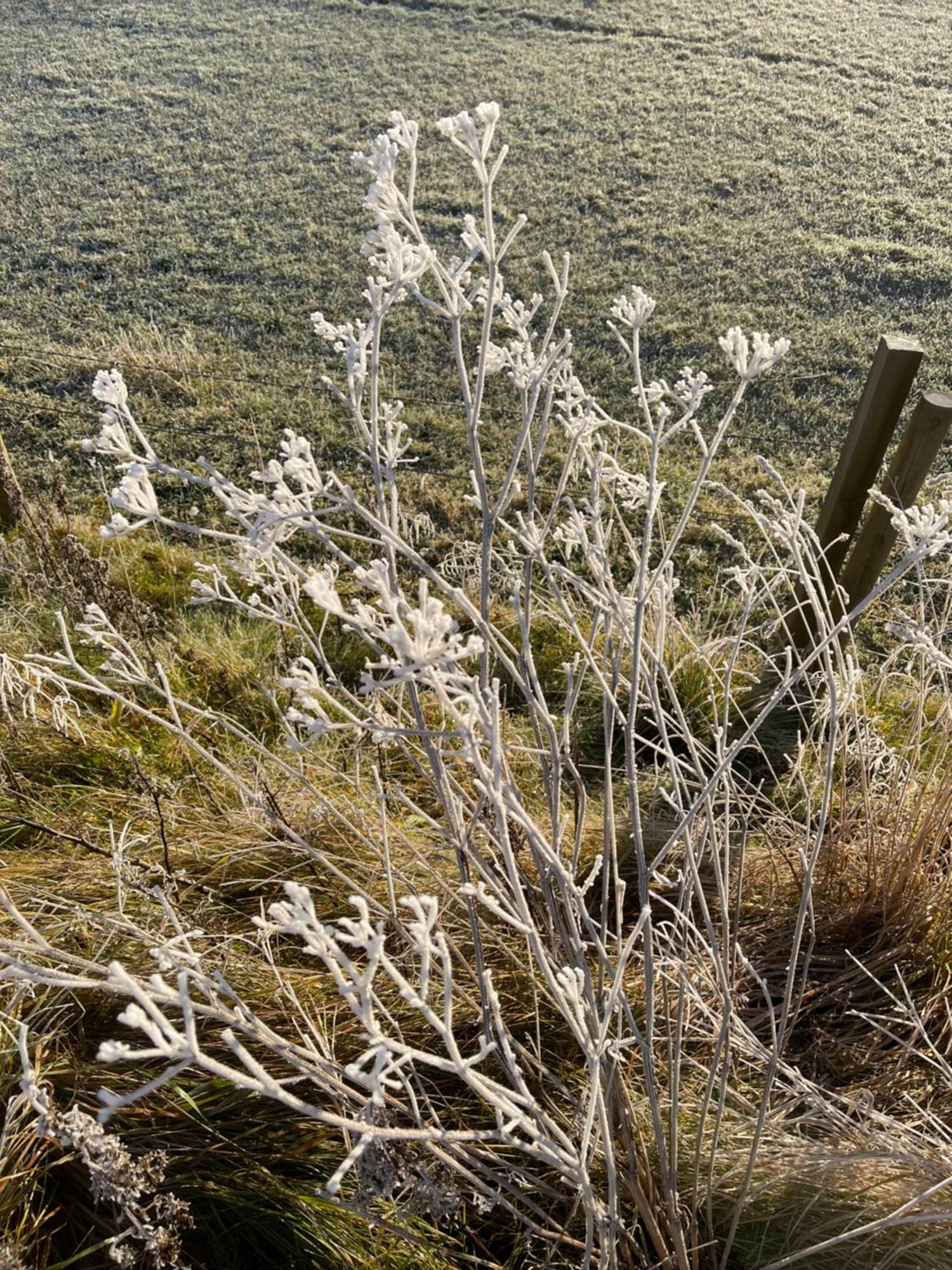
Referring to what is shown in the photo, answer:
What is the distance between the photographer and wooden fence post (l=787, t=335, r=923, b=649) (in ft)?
10.6

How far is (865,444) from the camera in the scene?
3.41m

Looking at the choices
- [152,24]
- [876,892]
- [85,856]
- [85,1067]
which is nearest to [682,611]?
[876,892]

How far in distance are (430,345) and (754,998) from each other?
6.37 meters

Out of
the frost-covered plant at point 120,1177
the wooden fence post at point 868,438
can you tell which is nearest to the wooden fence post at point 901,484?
the wooden fence post at point 868,438

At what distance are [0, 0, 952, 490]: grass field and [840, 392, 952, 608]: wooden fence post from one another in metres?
2.93

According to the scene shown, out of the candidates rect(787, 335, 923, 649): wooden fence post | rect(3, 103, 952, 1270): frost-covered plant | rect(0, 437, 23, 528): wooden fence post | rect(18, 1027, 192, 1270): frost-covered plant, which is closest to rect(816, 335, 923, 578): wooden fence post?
rect(787, 335, 923, 649): wooden fence post

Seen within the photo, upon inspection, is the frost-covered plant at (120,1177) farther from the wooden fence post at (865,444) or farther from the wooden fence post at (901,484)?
the wooden fence post at (901,484)

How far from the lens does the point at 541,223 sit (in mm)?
10039

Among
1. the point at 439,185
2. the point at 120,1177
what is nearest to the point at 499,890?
the point at 120,1177

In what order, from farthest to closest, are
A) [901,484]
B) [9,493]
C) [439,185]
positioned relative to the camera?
1. [439,185]
2. [9,493]
3. [901,484]

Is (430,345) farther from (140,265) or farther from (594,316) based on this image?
(140,265)

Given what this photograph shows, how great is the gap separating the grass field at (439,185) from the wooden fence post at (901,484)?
2935mm

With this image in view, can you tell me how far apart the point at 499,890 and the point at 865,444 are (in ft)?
8.64

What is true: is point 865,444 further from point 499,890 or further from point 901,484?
point 499,890
